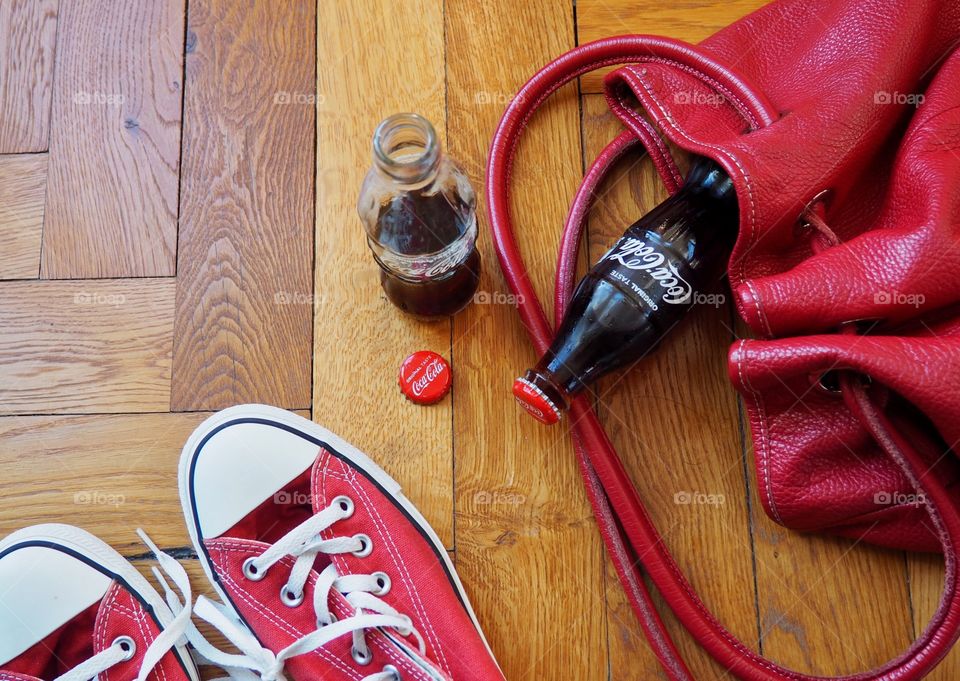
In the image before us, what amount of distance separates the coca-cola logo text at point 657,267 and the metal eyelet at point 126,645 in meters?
0.66

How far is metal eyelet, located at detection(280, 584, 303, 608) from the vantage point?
79 centimetres

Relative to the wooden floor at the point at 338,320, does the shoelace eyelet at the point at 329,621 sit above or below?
below

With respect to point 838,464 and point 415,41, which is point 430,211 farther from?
point 838,464

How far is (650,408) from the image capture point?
0.84 metres

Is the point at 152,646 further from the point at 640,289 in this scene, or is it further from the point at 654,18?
the point at 654,18

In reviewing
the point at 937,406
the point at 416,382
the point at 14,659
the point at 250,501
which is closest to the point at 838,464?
the point at 937,406

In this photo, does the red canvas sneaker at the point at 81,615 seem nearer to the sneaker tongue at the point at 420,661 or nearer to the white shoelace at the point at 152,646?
the white shoelace at the point at 152,646

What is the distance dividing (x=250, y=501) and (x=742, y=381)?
522mm
